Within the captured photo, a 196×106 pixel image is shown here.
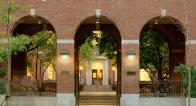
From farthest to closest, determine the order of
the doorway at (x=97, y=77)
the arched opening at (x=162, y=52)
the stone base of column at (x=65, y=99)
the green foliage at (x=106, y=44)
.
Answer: the doorway at (x=97, y=77)
the green foliage at (x=106, y=44)
the arched opening at (x=162, y=52)
the stone base of column at (x=65, y=99)

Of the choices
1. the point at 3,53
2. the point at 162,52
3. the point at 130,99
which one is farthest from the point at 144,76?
the point at 3,53

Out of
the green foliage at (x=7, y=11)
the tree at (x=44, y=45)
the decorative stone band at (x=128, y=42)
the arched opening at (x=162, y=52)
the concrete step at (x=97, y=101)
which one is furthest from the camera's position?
the tree at (x=44, y=45)

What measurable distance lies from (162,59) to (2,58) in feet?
72.9

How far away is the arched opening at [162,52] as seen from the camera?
34531mm

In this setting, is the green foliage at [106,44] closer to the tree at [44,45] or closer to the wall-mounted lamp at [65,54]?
the tree at [44,45]

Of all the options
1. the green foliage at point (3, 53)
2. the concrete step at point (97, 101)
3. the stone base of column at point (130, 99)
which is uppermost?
the green foliage at point (3, 53)

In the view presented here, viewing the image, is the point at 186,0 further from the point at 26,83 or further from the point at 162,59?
the point at 162,59

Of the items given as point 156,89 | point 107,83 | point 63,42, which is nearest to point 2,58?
point 63,42

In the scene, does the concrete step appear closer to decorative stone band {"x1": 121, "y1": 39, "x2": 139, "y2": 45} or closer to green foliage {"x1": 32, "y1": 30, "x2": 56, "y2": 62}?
green foliage {"x1": 32, "y1": 30, "x2": 56, "y2": 62}

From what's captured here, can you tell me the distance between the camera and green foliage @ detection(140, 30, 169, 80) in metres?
46.9

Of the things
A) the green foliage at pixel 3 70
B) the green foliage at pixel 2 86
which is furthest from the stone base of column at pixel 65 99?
the green foliage at pixel 3 70

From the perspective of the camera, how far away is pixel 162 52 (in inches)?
1907

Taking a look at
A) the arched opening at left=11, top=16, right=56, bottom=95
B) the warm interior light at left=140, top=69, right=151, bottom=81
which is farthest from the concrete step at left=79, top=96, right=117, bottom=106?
the warm interior light at left=140, top=69, right=151, bottom=81

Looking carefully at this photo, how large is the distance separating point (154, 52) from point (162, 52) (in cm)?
72
